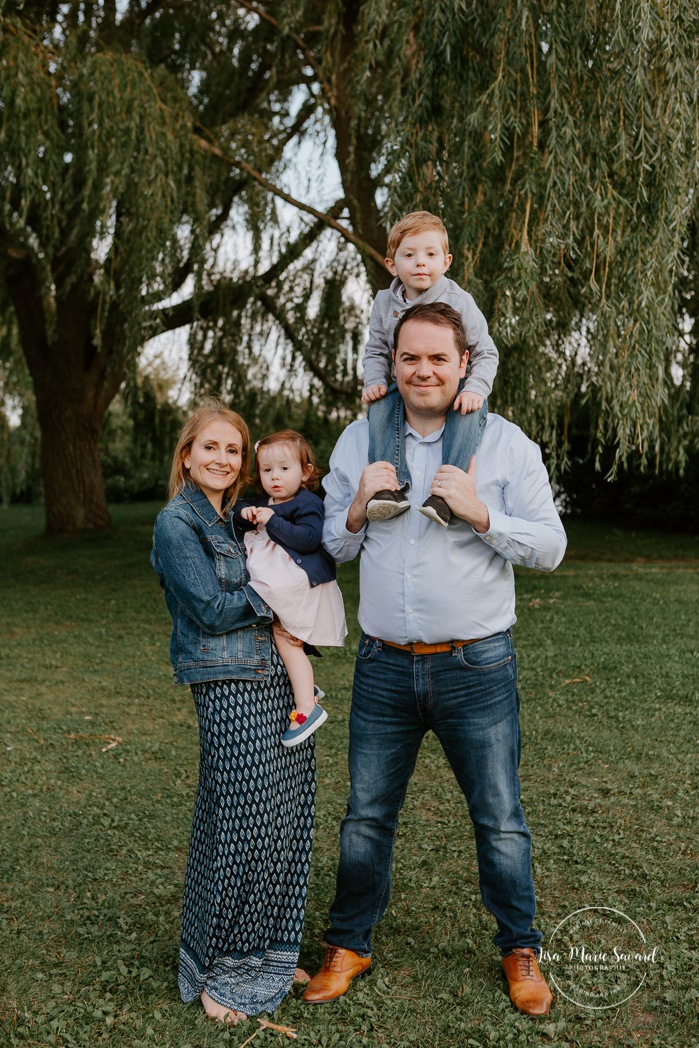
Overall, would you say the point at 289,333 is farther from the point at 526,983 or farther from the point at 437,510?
the point at 526,983

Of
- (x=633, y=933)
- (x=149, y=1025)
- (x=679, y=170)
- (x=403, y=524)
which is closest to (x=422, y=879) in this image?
(x=633, y=933)

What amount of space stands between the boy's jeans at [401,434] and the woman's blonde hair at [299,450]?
22 centimetres

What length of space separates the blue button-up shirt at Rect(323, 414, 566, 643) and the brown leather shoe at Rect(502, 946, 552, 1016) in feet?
3.03

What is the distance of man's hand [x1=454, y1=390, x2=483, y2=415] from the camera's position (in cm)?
248

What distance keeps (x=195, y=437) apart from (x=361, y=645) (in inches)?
29.4

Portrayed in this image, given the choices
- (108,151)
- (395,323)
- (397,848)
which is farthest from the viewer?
(108,151)

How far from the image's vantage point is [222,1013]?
252 cm

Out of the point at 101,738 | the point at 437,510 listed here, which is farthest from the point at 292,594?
the point at 101,738

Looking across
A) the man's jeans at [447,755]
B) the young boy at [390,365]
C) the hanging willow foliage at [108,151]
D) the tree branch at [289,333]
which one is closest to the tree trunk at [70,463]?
the tree branch at [289,333]

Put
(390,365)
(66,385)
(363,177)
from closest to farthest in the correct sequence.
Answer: (390,365), (363,177), (66,385)

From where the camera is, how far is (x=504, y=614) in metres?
2.57

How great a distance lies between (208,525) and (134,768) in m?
2.28

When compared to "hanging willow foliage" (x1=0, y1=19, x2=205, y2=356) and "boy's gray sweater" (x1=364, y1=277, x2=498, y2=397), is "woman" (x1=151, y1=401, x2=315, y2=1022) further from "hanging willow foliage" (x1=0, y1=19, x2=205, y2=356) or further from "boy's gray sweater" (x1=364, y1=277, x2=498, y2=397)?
"hanging willow foliage" (x1=0, y1=19, x2=205, y2=356)

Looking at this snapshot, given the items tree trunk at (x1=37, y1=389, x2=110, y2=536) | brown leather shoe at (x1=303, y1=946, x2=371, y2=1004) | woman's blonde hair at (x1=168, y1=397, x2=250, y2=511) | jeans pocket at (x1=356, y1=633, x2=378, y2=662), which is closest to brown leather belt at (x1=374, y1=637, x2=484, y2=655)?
jeans pocket at (x1=356, y1=633, x2=378, y2=662)
